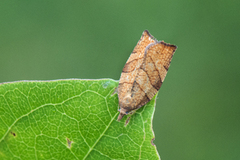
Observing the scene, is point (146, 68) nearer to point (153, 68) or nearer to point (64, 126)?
point (153, 68)

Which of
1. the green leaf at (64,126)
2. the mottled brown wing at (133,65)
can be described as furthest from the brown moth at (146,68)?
the green leaf at (64,126)

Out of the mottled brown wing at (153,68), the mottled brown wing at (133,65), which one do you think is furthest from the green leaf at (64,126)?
the mottled brown wing at (153,68)

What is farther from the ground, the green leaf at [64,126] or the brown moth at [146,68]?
the brown moth at [146,68]

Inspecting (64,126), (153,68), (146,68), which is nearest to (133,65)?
(146,68)

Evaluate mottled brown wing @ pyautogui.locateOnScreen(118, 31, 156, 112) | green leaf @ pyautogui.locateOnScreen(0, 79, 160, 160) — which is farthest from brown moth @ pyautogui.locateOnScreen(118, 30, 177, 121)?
green leaf @ pyautogui.locateOnScreen(0, 79, 160, 160)

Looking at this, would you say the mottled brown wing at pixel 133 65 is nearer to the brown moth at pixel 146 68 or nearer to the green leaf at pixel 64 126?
the brown moth at pixel 146 68

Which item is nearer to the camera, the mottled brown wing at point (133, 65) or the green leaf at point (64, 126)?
the green leaf at point (64, 126)

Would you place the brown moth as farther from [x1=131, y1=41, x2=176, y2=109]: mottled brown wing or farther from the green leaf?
the green leaf

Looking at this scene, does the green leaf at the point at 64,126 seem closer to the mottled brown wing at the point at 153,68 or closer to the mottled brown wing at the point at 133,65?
the mottled brown wing at the point at 133,65
